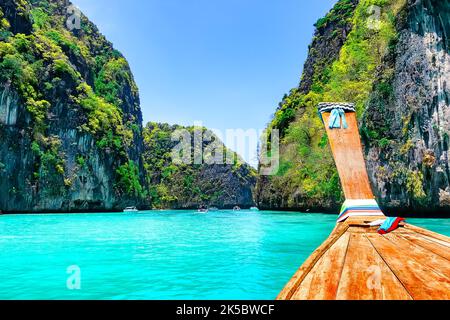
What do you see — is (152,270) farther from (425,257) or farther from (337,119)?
(337,119)

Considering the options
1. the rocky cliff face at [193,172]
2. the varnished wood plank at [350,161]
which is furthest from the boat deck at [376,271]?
the rocky cliff face at [193,172]

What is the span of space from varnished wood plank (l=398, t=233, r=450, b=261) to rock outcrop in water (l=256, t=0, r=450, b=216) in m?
14.4

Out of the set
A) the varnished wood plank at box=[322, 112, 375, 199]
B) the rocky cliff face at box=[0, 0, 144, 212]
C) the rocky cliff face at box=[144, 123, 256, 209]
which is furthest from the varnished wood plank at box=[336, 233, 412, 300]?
the rocky cliff face at box=[144, 123, 256, 209]

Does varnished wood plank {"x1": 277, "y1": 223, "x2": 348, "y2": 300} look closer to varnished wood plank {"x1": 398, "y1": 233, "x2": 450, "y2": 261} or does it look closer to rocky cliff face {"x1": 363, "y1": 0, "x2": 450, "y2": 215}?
varnished wood plank {"x1": 398, "y1": 233, "x2": 450, "y2": 261}

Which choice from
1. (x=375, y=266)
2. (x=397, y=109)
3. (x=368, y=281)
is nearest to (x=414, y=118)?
(x=397, y=109)

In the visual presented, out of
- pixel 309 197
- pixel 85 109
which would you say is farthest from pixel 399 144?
pixel 85 109

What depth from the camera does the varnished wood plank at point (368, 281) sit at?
6.05 ft

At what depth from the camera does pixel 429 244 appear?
348 cm

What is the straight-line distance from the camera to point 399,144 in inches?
764

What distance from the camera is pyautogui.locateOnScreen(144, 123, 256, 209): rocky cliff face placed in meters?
89.0

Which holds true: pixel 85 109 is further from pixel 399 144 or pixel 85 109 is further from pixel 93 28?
pixel 399 144

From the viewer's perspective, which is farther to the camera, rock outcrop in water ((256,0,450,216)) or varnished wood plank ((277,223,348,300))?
rock outcrop in water ((256,0,450,216))
